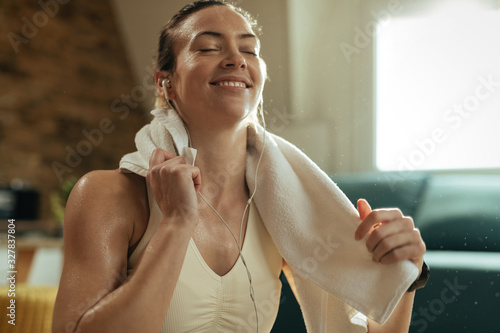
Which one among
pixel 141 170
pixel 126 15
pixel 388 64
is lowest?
pixel 141 170

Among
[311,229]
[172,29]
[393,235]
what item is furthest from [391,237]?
[172,29]

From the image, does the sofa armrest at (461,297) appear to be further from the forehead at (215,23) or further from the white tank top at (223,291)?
the forehead at (215,23)

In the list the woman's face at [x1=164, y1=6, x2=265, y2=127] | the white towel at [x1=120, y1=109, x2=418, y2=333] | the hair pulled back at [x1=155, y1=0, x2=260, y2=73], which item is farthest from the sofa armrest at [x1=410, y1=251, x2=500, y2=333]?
the hair pulled back at [x1=155, y1=0, x2=260, y2=73]

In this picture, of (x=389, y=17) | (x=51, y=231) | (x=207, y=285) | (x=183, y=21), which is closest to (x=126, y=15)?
(x=183, y=21)

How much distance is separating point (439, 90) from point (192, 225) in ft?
1.71

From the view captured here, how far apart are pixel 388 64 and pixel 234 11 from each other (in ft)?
0.98

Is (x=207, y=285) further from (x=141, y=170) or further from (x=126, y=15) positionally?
(x=126, y=15)

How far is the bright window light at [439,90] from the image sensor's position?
2.61 feet

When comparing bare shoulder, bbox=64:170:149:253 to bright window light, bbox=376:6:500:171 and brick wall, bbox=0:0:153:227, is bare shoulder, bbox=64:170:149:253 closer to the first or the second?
bright window light, bbox=376:6:500:171

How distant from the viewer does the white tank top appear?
1.98 feet

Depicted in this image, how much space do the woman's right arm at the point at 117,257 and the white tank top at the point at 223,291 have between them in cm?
5

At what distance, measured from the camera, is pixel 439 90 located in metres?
0.83

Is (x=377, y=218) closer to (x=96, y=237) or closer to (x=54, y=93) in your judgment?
(x=96, y=237)

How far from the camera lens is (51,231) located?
2.36 metres
